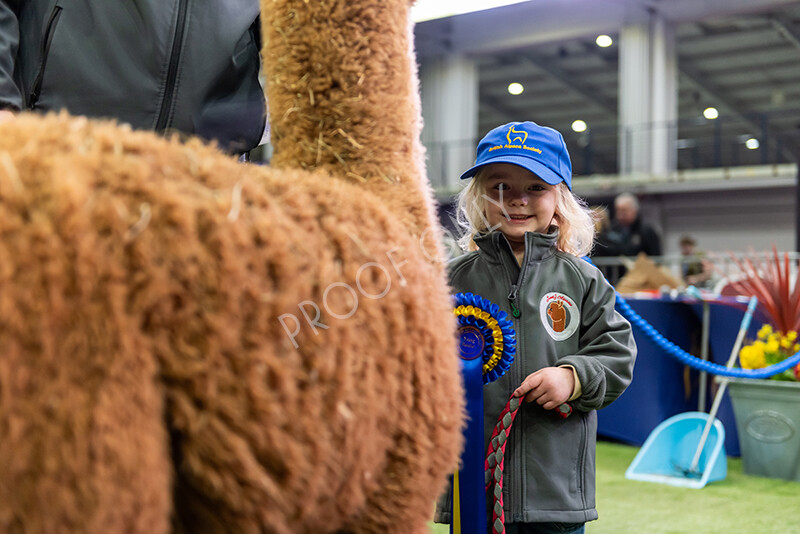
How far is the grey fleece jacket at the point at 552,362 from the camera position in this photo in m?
1.41

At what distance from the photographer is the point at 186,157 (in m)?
0.53

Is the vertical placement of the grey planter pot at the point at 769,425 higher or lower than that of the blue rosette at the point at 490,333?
lower

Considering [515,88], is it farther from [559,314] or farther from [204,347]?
[204,347]

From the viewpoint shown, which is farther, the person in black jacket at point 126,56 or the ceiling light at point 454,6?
the ceiling light at point 454,6

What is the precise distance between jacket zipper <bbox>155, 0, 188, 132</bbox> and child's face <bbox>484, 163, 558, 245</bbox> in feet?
2.33

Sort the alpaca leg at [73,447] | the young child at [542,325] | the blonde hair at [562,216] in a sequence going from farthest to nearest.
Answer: the blonde hair at [562,216], the young child at [542,325], the alpaca leg at [73,447]

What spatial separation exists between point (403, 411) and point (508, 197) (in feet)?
3.08

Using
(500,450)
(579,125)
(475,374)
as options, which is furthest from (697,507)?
(579,125)

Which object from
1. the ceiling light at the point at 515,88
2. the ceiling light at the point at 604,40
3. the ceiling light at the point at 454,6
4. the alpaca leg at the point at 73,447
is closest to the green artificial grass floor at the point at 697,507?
the ceiling light at the point at 454,6

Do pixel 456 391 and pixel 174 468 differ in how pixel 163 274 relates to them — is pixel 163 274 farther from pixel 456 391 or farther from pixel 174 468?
pixel 456 391

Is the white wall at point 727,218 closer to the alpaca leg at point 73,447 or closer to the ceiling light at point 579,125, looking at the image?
the ceiling light at point 579,125

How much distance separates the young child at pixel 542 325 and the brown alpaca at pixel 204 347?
758 mm
